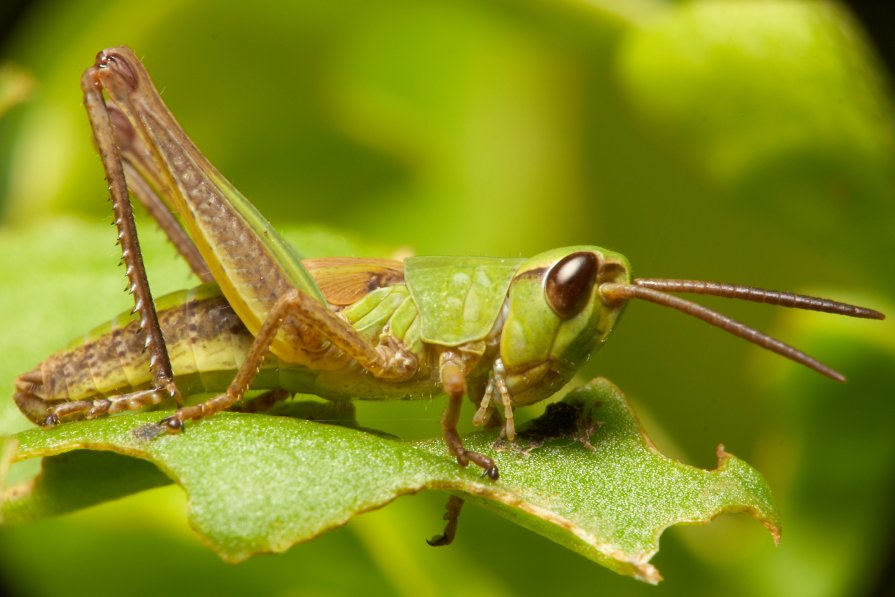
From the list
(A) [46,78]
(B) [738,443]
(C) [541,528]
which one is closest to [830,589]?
(B) [738,443]

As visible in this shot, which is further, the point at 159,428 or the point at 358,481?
the point at 159,428

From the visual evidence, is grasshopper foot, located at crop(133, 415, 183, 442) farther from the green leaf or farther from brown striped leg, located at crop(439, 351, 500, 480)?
brown striped leg, located at crop(439, 351, 500, 480)

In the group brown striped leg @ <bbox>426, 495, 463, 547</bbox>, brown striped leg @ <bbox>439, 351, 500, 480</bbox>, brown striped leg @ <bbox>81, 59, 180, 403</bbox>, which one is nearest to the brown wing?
brown striped leg @ <bbox>439, 351, 500, 480</bbox>

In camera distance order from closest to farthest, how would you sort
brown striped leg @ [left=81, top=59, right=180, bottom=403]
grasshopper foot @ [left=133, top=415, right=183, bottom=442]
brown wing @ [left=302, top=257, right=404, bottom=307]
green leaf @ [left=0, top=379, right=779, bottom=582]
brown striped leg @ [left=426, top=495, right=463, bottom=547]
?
green leaf @ [left=0, top=379, right=779, bottom=582] < grasshopper foot @ [left=133, top=415, right=183, bottom=442] < brown striped leg @ [left=81, top=59, right=180, bottom=403] < brown striped leg @ [left=426, top=495, right=463, bottom=547] < brown wing @ [left=302, top=257, right=404, bottom=307]

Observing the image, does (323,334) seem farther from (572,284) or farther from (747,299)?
(747,299)

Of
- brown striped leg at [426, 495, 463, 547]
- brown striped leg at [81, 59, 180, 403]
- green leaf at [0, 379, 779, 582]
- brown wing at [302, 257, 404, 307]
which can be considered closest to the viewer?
green leaf at [0, 379, 779, 582]

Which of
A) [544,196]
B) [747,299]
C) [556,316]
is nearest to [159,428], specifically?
[556,316]
